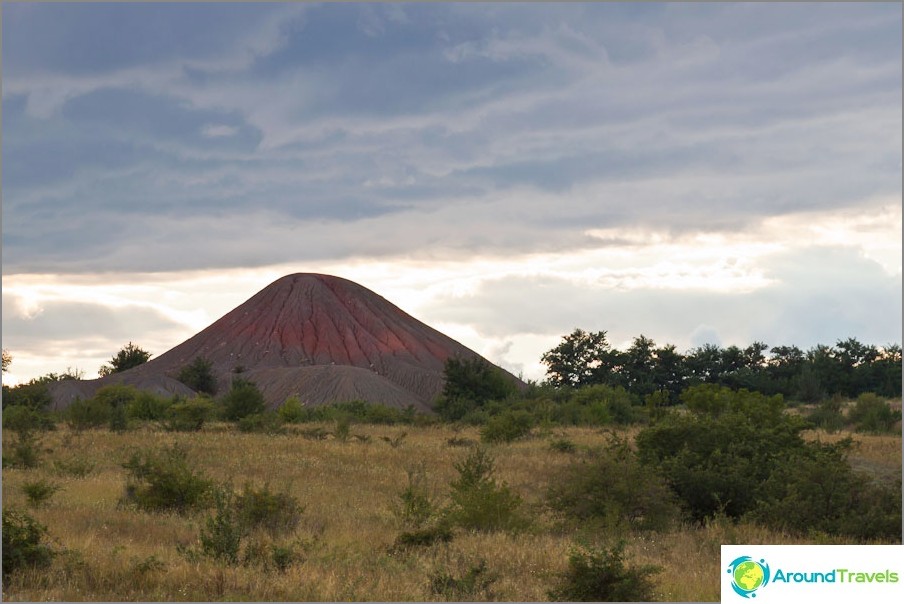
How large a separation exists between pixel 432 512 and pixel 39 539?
22.0 ft

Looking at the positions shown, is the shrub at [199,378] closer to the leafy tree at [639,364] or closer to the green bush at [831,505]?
the leafy tree at [639,364]

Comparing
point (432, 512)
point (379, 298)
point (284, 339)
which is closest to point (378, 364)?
point (284, 339)

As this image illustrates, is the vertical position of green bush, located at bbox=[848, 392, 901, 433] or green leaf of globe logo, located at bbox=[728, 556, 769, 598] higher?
green bush, located at bbox=[848, 392, 901, 433]

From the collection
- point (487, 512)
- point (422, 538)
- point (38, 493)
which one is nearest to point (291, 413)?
point (38, 493)

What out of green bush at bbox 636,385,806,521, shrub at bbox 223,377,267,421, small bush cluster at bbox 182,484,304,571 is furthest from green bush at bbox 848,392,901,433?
small bush cluster at bbox 182,484,304,571

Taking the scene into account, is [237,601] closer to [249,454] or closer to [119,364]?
[249,454]

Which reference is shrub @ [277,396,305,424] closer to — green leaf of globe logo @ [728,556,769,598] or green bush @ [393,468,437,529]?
green bush @ [393,468,437,529]

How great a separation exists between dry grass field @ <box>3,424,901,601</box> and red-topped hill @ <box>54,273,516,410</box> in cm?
7520

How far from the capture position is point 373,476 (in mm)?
23734

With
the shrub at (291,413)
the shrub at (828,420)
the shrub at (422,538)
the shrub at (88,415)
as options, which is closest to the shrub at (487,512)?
the shrub at (422,538)

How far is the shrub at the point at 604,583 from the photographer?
10766mm

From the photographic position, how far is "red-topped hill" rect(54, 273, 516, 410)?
344 ft

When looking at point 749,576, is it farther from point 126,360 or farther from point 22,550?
point 126,360

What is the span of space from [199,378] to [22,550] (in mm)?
101186
